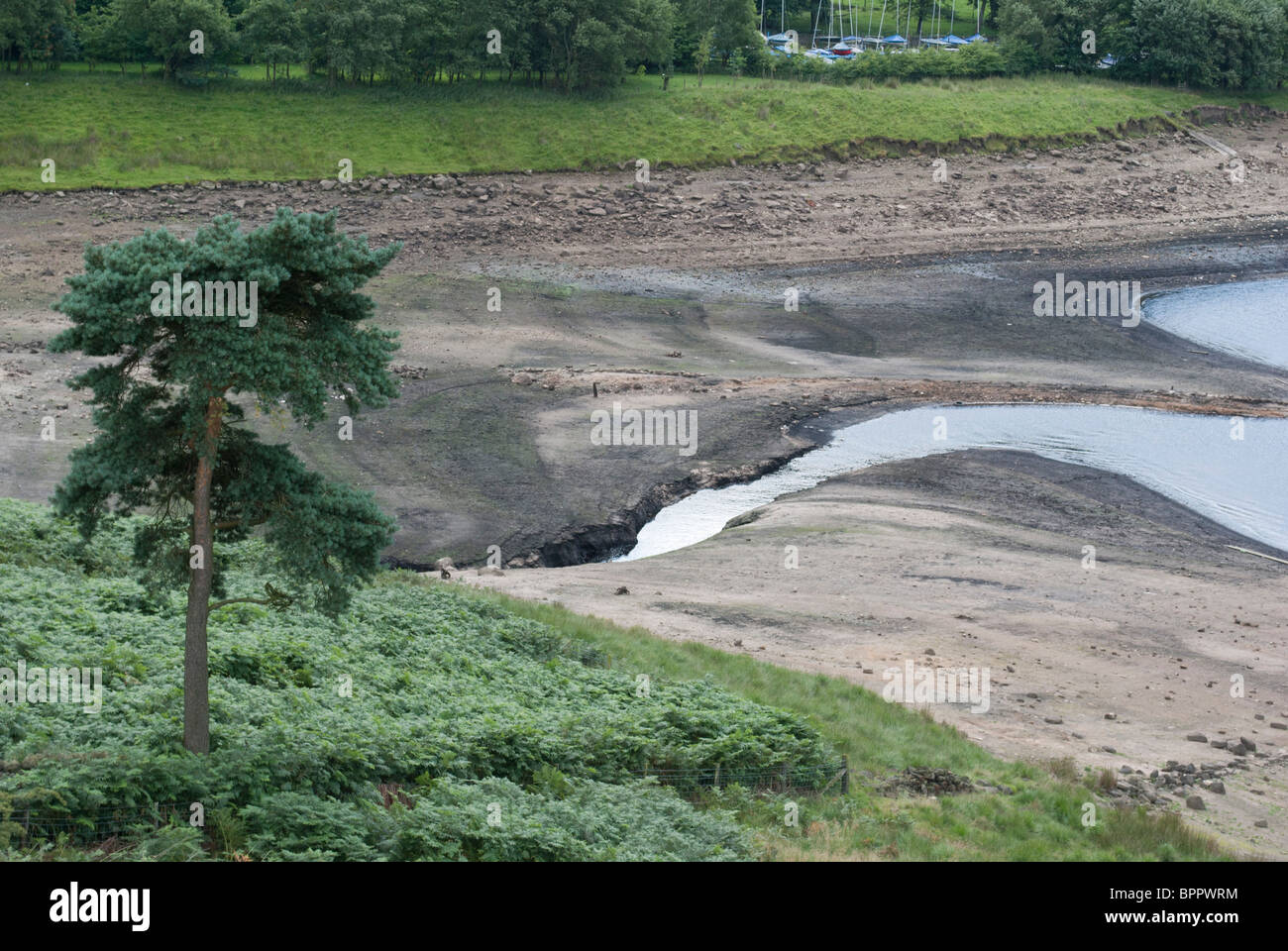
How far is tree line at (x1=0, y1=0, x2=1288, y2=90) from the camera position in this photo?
72750mm

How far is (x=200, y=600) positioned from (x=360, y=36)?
6425 cm

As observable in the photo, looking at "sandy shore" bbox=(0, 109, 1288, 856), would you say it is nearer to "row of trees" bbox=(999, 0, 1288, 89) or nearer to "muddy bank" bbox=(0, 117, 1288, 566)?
"muddy bank" bbox=(0, 117, 1288, 566)

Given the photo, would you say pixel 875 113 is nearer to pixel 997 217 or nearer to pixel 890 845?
pixel 997 217

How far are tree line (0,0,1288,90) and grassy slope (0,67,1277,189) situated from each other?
1.67 metres

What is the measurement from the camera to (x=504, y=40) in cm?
7794

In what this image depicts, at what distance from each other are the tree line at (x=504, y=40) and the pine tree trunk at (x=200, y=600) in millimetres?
60612

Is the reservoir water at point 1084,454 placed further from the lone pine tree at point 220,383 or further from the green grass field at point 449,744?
the lone pine tree at point 220,383

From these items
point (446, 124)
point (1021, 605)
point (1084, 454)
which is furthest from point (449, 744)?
point (446, 124)

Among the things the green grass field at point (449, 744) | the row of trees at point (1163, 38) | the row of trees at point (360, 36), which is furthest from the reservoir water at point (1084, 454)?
the row of trees at point (1163, 38)

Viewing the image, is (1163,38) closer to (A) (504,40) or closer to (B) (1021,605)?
(A) (504,40)

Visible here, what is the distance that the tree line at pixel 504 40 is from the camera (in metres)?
72.8

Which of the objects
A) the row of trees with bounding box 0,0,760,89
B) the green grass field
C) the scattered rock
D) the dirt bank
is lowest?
the dirt bank

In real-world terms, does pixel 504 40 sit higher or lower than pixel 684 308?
higher

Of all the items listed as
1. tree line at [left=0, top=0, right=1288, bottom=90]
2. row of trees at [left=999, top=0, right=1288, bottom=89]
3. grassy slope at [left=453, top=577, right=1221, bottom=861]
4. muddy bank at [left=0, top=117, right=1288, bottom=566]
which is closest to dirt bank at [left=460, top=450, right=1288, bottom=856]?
grassy slope at [left=453, top=577, right=1221, bottom=861]
